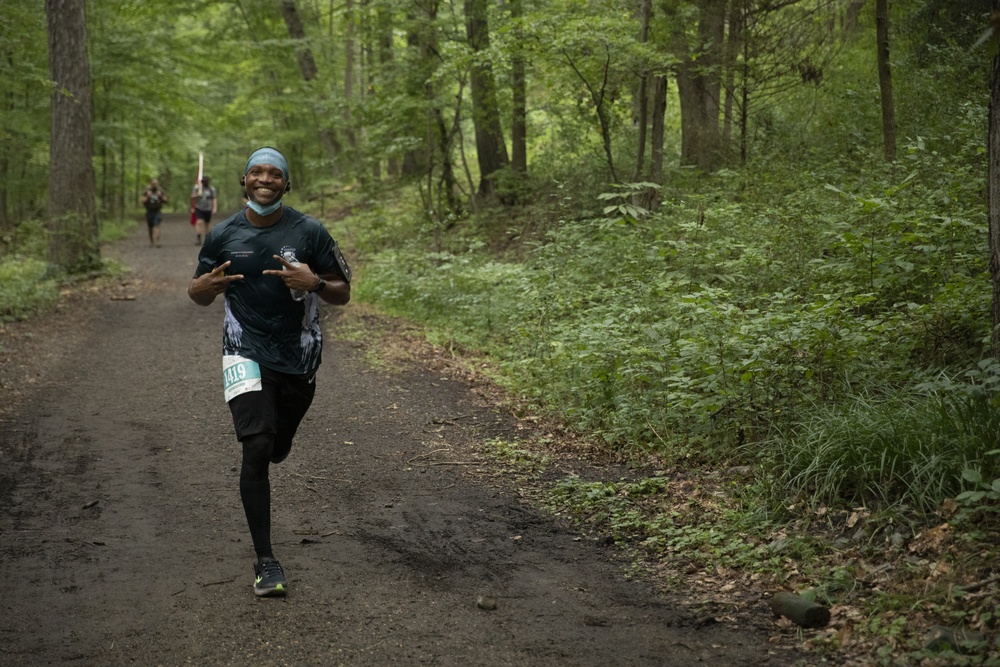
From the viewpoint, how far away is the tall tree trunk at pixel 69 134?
53.4ft

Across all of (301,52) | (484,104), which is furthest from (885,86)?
(301,52)

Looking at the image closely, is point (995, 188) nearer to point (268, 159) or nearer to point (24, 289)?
point (268, 159)

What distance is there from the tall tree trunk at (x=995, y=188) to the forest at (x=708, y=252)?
0.06m

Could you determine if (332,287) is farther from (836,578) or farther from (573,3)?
(573,3)

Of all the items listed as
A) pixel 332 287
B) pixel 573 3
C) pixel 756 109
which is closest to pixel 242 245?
pixel 332 287

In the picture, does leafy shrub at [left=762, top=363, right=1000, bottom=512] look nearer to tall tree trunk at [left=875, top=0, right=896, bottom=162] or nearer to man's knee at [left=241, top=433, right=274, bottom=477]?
man's knee at [left=241, top=433, right=274, bottom=477]

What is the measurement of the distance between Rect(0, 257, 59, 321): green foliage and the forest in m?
0.06

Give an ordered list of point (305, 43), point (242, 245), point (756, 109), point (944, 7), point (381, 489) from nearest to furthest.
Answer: point (242, 245) → point (381, 489) → point (944, 7) → point (756, 109) → point (305, 43)

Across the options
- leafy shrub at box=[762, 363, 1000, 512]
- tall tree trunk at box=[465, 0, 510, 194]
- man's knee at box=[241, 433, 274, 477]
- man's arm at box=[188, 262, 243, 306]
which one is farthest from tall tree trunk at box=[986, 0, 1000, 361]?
tall tree trunk at box=[465, 0, 510, 194]

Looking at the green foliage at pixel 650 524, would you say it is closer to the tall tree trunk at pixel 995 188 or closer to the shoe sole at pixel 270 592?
the tall tree trunk at pixel 995 188

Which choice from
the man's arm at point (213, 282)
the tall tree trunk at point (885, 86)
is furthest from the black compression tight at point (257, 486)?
the tall tree trunk at point (885, 86)

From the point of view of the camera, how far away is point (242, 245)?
454cm

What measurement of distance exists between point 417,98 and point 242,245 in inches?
523

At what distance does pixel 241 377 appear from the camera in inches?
175
